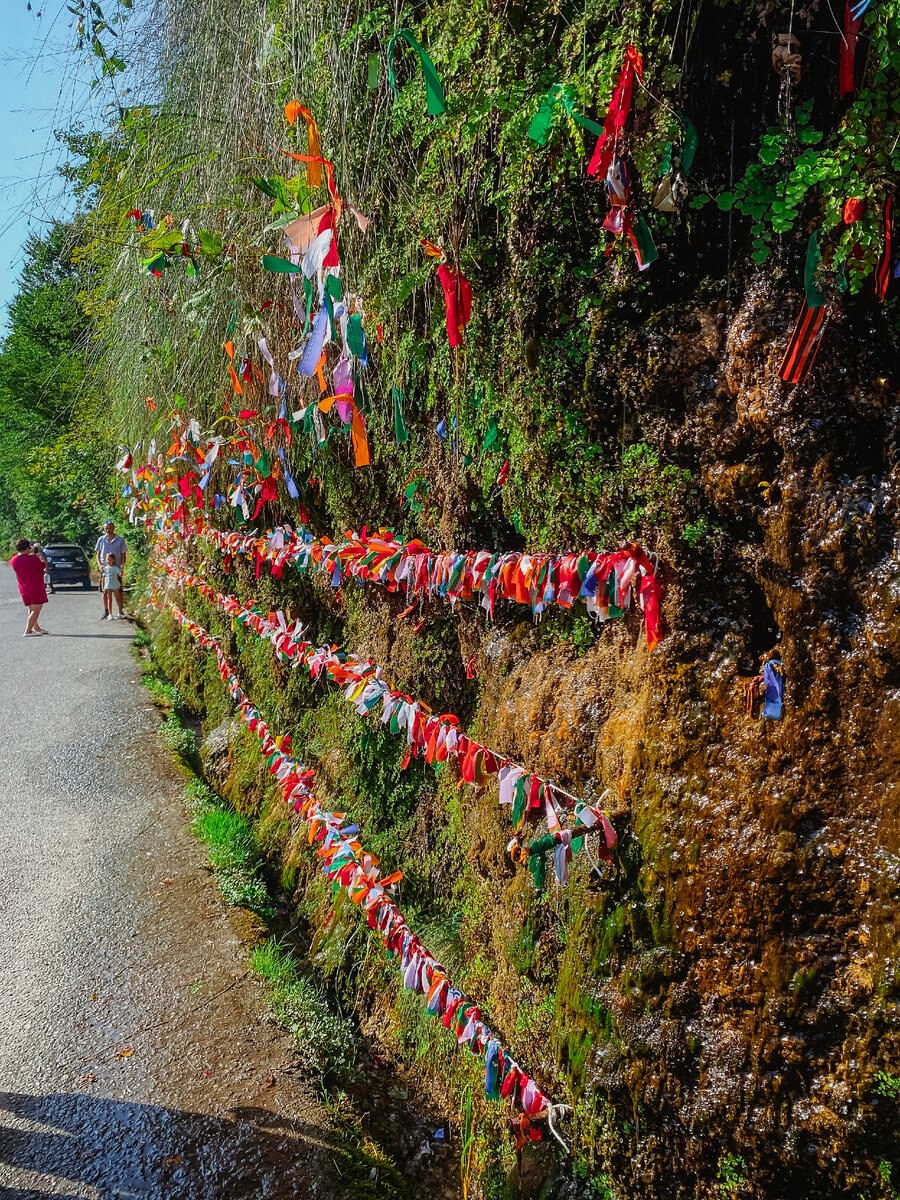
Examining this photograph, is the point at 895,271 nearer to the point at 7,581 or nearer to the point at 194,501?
the point at 194,501

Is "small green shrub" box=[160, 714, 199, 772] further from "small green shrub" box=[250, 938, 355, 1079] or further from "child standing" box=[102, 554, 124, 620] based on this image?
"child standing" box=[102, 554, 124, 620]

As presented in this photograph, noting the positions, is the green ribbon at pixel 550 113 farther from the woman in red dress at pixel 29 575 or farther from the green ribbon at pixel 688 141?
the woman in red dress at pixel 29 575

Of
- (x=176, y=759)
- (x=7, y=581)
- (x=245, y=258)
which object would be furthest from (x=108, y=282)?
(x=7, y=581)

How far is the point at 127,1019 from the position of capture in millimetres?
3354

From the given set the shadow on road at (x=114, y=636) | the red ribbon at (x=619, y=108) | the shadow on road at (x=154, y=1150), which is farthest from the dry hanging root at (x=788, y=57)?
the shadow on road at (x=114, y=636)

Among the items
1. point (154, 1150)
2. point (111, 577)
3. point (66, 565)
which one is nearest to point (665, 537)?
point (154, 1150)

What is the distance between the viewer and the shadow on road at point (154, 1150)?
8.38 feet

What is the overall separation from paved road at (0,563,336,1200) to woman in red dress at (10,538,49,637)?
614 cm

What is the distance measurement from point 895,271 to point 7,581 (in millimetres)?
27185

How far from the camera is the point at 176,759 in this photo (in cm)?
650

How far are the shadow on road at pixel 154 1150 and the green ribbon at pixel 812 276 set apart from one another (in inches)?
120

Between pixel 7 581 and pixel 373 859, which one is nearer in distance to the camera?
pixel 373 859

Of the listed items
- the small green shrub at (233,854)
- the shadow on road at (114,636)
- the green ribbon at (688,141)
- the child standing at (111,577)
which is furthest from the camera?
the child standing at (111,577)

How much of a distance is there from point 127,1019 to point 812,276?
380cm
